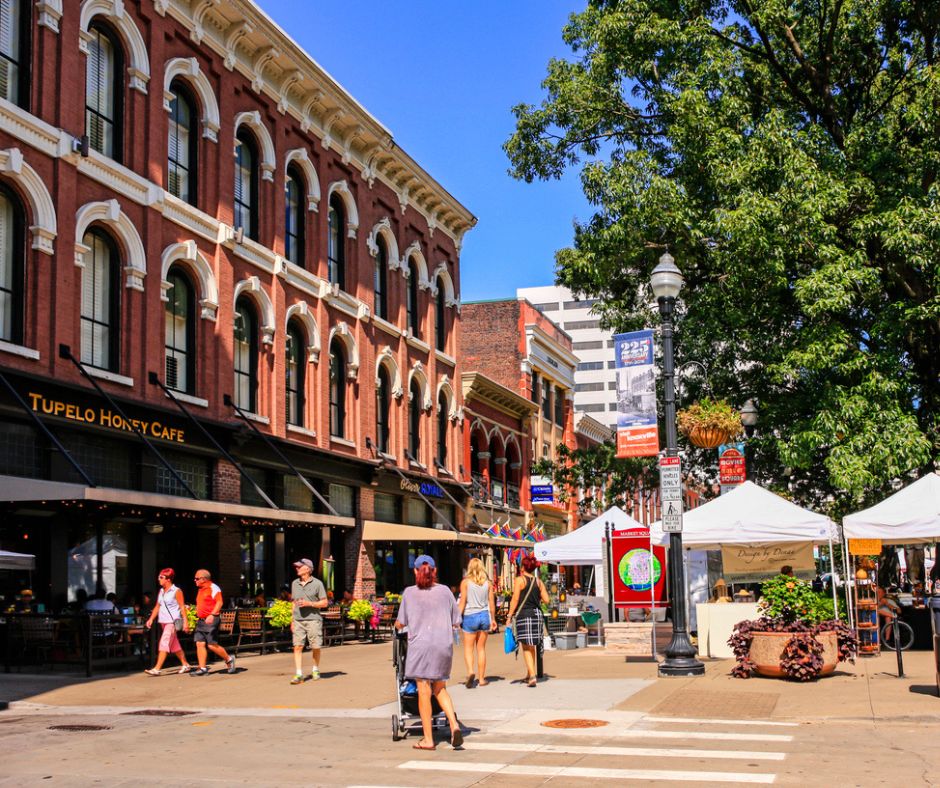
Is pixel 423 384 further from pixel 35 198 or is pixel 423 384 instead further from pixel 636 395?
pixel 636 395

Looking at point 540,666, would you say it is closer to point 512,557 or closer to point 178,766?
point 178,766

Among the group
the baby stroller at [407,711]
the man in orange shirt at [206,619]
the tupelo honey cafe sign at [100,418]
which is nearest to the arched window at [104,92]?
the tupelo honey cafe sign at [100,418]

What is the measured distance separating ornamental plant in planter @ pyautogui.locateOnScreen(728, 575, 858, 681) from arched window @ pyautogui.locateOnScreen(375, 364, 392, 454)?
19.5 m

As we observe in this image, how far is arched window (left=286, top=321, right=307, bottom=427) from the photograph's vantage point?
96.0 ft

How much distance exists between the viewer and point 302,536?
98.6ft

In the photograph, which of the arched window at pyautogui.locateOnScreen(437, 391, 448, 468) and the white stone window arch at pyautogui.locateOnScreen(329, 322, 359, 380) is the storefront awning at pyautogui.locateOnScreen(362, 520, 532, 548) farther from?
the arched window at pyautogui.locateOnScreen(437, 391, 448, 468)

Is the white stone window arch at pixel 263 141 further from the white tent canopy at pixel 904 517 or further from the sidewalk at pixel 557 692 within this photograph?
the white tent canopy at pixel 904 517

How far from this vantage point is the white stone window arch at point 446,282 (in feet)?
132

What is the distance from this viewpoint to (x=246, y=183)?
92.1 feet

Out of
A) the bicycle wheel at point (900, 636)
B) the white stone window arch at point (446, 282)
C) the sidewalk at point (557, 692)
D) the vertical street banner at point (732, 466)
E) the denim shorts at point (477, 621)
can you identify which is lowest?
the sidewalk at point (557, 692)

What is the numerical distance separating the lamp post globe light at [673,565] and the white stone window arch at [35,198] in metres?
10.8

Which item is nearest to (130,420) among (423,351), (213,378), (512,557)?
(213,378)

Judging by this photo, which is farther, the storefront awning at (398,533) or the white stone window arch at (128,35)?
the storefront awning at (398,533)

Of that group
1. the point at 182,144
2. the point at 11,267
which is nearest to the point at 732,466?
the point at 182,144
